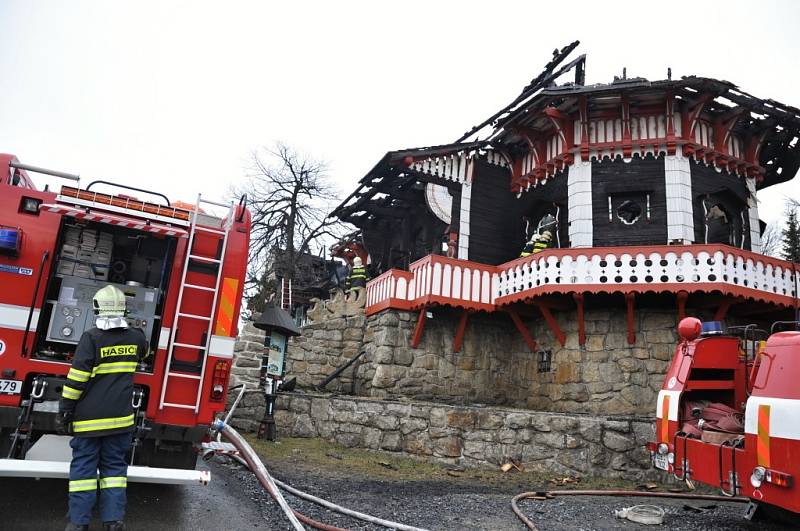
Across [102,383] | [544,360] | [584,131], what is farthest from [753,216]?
[102,383]

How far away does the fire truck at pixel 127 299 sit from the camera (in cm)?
497

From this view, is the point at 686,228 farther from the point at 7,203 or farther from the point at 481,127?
the point at 7,203

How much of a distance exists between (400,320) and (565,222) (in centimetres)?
468

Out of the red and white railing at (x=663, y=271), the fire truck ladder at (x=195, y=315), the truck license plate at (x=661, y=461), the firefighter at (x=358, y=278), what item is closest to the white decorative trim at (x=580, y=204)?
the red and white railing at (x=663, y=271)

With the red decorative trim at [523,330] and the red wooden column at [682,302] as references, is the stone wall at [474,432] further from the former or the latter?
the red decorative trim at [523,330]

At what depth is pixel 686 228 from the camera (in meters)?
12.6

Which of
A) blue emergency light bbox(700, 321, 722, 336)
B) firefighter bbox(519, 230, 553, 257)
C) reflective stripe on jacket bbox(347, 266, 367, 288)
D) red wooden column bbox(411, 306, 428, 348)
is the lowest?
blue emergency light bbox(700, 321, 722, 336)

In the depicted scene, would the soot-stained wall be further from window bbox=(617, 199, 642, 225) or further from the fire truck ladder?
the fire truck ladder

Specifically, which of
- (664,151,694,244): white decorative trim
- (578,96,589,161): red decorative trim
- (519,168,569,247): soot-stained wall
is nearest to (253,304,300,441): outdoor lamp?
(519,168,569,247): soot-stained wall

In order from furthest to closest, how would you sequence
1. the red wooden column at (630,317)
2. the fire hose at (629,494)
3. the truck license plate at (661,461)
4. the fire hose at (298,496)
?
the red wooden column at (630,317), the fire hose at (629,494), the truck license plate at (661,461), the fire hose at (298,496)

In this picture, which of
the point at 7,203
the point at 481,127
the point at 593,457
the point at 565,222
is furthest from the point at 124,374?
the point at 481,127

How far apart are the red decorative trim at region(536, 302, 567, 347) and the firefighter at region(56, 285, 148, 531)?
9762mm

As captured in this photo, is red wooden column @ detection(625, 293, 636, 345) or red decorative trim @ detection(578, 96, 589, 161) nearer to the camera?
red wooden column @ detection(625, 293, 636, 345)

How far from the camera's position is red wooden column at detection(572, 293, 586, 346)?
39.2ft
